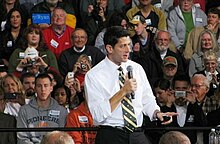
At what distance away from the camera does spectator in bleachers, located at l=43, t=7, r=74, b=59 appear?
40.9ft

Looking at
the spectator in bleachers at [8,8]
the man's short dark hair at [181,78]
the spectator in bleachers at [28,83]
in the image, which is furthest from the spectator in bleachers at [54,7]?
the man's short dark hair at [181,78]

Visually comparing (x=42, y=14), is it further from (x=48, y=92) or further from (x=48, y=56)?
(x=48, y=92)

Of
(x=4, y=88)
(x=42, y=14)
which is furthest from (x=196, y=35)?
(x=4, y=88)

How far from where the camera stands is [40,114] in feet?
32.4

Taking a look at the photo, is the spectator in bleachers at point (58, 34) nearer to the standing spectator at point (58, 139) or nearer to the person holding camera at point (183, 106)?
the person holding camera at point (183, 106)

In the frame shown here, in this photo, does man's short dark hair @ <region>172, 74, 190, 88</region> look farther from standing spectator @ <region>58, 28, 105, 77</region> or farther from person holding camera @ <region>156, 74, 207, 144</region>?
standing spectator @ <region>58, 28, 105, 77</region>

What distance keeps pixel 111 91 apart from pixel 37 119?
2.14 meters

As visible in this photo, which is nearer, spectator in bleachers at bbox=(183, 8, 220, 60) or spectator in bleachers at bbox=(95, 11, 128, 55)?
spectator in bleachers at bbox=(95, 11, 128, 55)

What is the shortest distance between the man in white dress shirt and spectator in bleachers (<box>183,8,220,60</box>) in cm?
462

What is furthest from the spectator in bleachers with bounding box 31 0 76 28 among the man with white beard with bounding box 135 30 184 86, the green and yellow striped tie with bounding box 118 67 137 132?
the green and yellow striped tie with bounding box 118 67 137 132

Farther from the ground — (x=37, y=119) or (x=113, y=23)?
(x=113, y=23)

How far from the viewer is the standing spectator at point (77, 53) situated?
11.9 m

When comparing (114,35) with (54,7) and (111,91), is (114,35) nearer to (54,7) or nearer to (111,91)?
(111,91)

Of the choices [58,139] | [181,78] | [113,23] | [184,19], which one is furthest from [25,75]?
[58,139]
